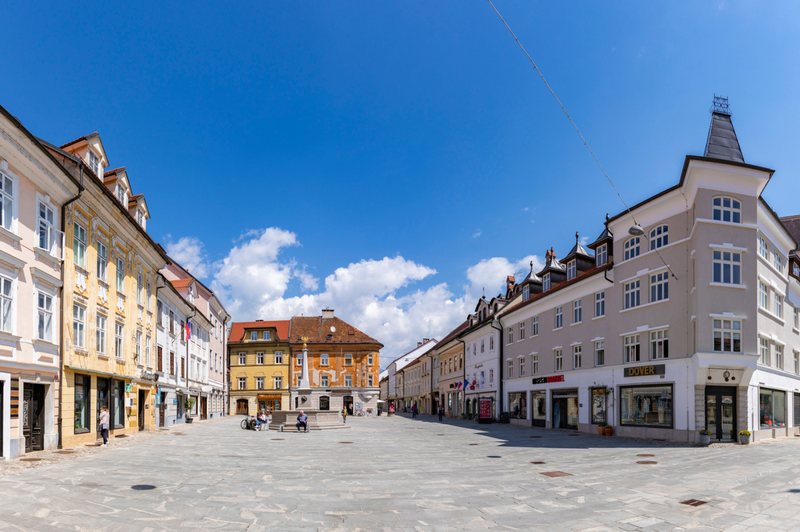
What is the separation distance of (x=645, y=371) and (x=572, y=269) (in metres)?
10.8

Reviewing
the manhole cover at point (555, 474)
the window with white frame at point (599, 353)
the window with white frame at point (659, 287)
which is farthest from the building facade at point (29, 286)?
the window with white frame at point (599, 353)

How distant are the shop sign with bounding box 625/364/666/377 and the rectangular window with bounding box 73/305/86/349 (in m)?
26.5

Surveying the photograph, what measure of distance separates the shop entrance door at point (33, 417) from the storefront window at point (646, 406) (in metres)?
27.0

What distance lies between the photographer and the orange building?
2975 inches

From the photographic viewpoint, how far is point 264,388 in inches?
2965

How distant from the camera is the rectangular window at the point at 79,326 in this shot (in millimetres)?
22062

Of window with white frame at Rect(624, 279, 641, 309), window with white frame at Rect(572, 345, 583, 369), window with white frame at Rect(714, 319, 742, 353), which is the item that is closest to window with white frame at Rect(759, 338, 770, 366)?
window with white frame at Rect(714, 319, 742, 353)

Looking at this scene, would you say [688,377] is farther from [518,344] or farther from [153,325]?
[153,325]

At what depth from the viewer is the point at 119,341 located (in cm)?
2802

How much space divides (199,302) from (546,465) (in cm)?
4731

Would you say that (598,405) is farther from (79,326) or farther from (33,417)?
(33,417)

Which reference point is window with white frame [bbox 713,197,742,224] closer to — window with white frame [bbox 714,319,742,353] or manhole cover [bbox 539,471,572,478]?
window with white frame [bbox 714,319,742,353]

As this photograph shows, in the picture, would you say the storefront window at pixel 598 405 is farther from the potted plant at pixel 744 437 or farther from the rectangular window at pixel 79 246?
the rectangular window at pixel 79 246

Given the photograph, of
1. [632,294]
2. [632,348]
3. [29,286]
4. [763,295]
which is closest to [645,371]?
[632,348]
